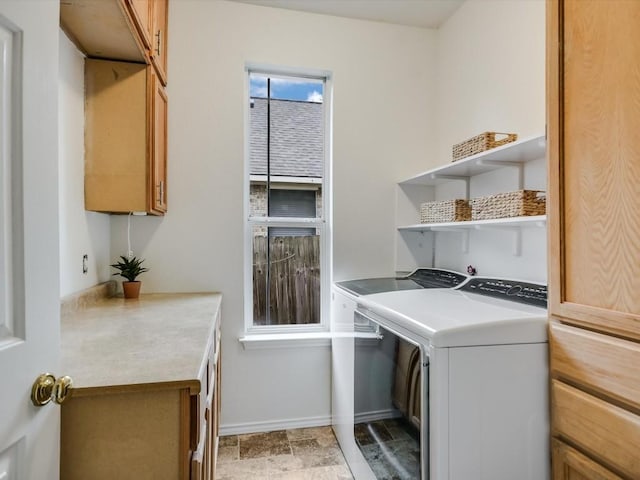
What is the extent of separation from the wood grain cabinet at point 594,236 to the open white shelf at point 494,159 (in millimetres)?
312

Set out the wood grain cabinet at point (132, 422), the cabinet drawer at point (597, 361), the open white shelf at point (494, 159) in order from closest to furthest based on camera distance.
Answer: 1. the wood grain cabinet at point (132, 422)
2. the cabinet drawer at point (597, 361)
3. the open white shelf at point (494, 159)

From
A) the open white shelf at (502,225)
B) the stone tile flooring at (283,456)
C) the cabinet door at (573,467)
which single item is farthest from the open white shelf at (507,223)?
the stone tile flooring at (283,456)

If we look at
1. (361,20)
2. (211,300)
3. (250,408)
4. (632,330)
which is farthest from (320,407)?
(361,20)

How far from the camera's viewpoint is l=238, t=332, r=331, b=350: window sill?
2383 mm

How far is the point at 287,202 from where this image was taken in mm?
2607

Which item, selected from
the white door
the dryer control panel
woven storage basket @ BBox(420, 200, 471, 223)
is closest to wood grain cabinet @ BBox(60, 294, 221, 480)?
the white door

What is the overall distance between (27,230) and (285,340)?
190cm

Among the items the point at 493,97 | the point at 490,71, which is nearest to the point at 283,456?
the point at 493,97

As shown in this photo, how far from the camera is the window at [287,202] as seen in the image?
2559 millimetres

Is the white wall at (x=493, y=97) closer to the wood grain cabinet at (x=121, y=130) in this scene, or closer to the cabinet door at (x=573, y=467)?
the cabinet door at (x=573, y=467)

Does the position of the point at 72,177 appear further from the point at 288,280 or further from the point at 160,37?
the point at 288,280

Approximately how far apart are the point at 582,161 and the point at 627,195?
179 mm

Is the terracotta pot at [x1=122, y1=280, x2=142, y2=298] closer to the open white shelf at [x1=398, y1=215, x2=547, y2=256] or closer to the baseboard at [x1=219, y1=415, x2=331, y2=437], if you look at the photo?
the baseboard at [x1=219, y1=415, x2=331, y2=437]

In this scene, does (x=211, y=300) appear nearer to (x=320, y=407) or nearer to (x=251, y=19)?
(x=320, y=407)
